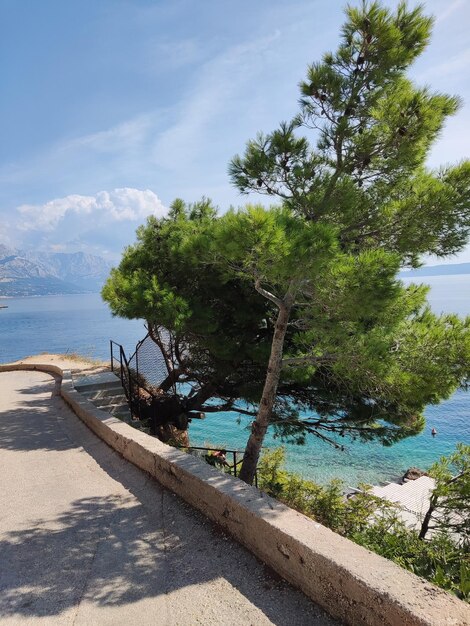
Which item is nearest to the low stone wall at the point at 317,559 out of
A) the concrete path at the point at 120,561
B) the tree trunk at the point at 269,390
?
the concrete path at the point at 120,561

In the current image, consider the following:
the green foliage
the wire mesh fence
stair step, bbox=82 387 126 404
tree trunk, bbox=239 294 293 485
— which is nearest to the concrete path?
the green foliage

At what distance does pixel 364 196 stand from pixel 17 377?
11.3 meters

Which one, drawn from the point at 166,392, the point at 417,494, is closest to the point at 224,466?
the point at 166,392

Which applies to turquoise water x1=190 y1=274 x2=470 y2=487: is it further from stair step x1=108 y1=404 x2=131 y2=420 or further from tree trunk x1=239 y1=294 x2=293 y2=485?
tree trunk x1=239 y1=294 x2=293 y2=485

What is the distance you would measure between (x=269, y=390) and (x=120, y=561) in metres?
3.10

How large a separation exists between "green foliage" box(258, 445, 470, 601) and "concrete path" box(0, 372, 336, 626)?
1.20 metres

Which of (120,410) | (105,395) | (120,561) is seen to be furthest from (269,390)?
(105,395)

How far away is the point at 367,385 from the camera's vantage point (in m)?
4.80

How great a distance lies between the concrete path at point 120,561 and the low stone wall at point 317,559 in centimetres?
9

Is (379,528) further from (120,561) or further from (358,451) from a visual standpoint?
(358,451)

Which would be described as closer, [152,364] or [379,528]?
[379,528]

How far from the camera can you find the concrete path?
213cm

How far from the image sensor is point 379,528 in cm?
511

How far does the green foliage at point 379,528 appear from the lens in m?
3.44
